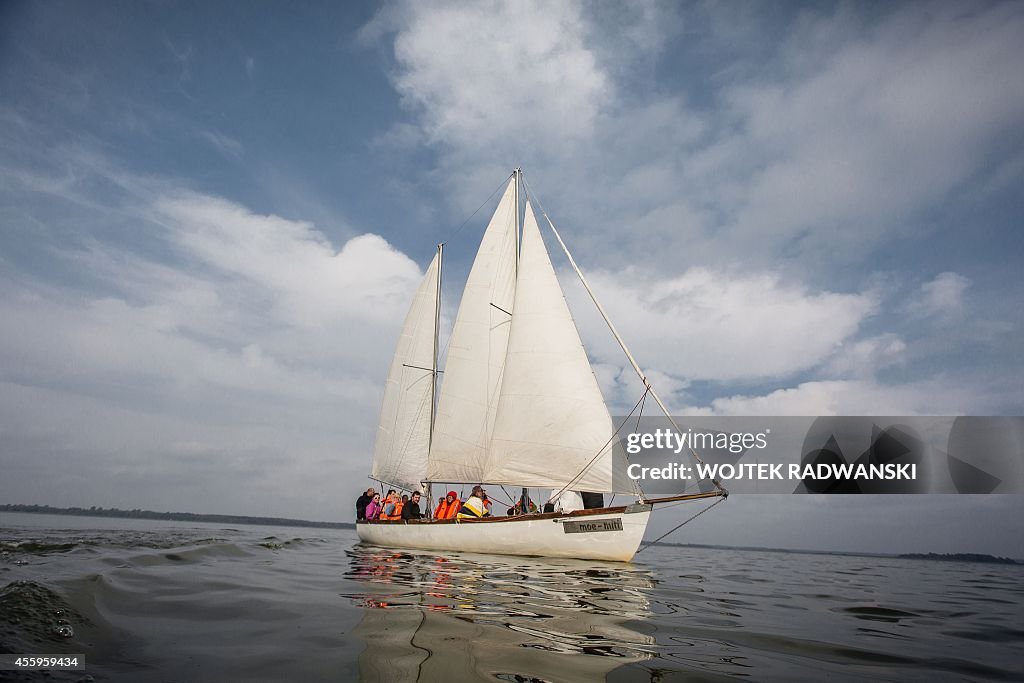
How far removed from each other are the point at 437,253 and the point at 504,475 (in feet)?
59.3

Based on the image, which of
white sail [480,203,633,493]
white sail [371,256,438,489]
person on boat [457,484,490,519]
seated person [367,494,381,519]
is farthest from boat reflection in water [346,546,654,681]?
white sail [371,256,438,489]

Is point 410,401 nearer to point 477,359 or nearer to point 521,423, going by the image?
point 477,359

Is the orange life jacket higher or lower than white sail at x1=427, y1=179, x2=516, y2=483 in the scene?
lower

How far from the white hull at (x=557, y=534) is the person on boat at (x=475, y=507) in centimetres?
61

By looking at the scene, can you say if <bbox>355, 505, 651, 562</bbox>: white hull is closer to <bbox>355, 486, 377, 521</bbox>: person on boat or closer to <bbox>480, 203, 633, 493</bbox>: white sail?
<bbox>480, 203, 633, 493</bbox>: white sail

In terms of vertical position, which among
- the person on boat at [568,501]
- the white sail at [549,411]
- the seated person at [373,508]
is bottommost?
the seated person at [373,508]

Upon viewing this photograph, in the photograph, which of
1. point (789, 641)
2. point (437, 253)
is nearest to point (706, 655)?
point (789, 641)

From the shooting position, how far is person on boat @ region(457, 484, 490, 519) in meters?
20.7

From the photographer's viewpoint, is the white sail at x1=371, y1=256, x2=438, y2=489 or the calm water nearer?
the calm water

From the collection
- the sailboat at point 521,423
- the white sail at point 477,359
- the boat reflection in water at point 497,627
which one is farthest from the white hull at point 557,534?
the boat reflection in water at point 497,627

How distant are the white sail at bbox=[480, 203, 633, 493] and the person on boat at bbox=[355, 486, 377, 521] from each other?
10.5 metres

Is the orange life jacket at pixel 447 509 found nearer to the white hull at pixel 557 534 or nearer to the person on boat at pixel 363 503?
the white hull at pixel 557 534

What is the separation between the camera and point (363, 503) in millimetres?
29031

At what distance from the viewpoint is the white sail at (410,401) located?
31.2 m
